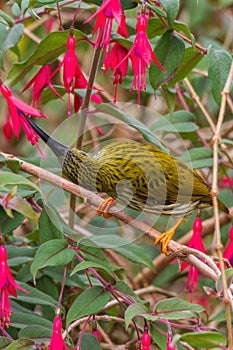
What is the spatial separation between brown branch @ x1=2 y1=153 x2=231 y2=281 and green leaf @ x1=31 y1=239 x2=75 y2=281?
0.10 meters

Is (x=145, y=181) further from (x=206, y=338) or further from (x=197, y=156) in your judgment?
(x=206, y=338)

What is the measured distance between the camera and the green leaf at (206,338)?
1009 millimetres

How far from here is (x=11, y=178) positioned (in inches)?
43.1

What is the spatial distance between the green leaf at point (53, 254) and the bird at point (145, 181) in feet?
0.52

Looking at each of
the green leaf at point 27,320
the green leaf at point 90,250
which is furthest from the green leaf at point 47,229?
the green leaf at point 27,320

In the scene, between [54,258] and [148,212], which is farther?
[148,212]

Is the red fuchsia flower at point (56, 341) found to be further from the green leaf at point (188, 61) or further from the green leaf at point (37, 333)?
the green leaf at point (188, 61)

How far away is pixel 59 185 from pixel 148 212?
385mm

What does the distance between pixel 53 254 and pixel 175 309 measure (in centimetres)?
26

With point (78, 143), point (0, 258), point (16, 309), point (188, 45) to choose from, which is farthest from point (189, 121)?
point (0, 258)

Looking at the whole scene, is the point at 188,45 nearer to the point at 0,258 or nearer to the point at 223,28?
the point at 0,258

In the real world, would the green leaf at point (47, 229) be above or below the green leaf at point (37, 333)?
above

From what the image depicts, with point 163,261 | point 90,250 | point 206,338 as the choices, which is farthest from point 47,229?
point 163,261

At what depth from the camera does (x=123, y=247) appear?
1.90m
